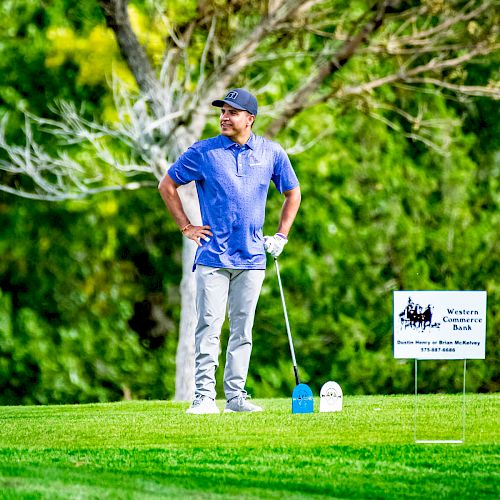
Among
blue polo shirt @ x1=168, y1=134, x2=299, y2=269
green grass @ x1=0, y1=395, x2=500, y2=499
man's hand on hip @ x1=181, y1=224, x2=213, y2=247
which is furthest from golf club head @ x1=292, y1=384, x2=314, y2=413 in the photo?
man's hand on hip @ x1=181, y1=224, x2=213, y2=247

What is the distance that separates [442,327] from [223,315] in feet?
6.54

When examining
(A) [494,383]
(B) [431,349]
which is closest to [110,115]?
(A) [494,383]

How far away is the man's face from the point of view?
29.4ft

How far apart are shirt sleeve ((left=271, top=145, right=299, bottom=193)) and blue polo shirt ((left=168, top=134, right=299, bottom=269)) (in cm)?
16

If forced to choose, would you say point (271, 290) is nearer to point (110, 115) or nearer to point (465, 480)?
point (110, 115)

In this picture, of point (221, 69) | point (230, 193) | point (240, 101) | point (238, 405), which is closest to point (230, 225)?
point (230, 193)

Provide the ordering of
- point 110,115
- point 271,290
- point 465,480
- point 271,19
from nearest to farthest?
point 465,480 < point 271,19 < point 110,115 < point 271,290

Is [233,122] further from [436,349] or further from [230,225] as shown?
[436,349]

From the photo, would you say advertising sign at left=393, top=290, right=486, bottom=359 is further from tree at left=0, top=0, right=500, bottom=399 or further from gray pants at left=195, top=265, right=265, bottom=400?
tree at left=0, top=0, right=500, bottom=399

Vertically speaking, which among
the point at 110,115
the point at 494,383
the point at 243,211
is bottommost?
the point at 494,383

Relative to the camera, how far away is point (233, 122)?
29.4ft

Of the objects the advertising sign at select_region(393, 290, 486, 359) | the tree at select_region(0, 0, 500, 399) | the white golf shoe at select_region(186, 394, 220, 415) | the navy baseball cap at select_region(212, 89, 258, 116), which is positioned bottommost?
the white golf shoe at select_region(186, 394, 220, 415)

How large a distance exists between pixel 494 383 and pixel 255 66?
17.5 ft

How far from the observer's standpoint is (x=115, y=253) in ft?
67.8
